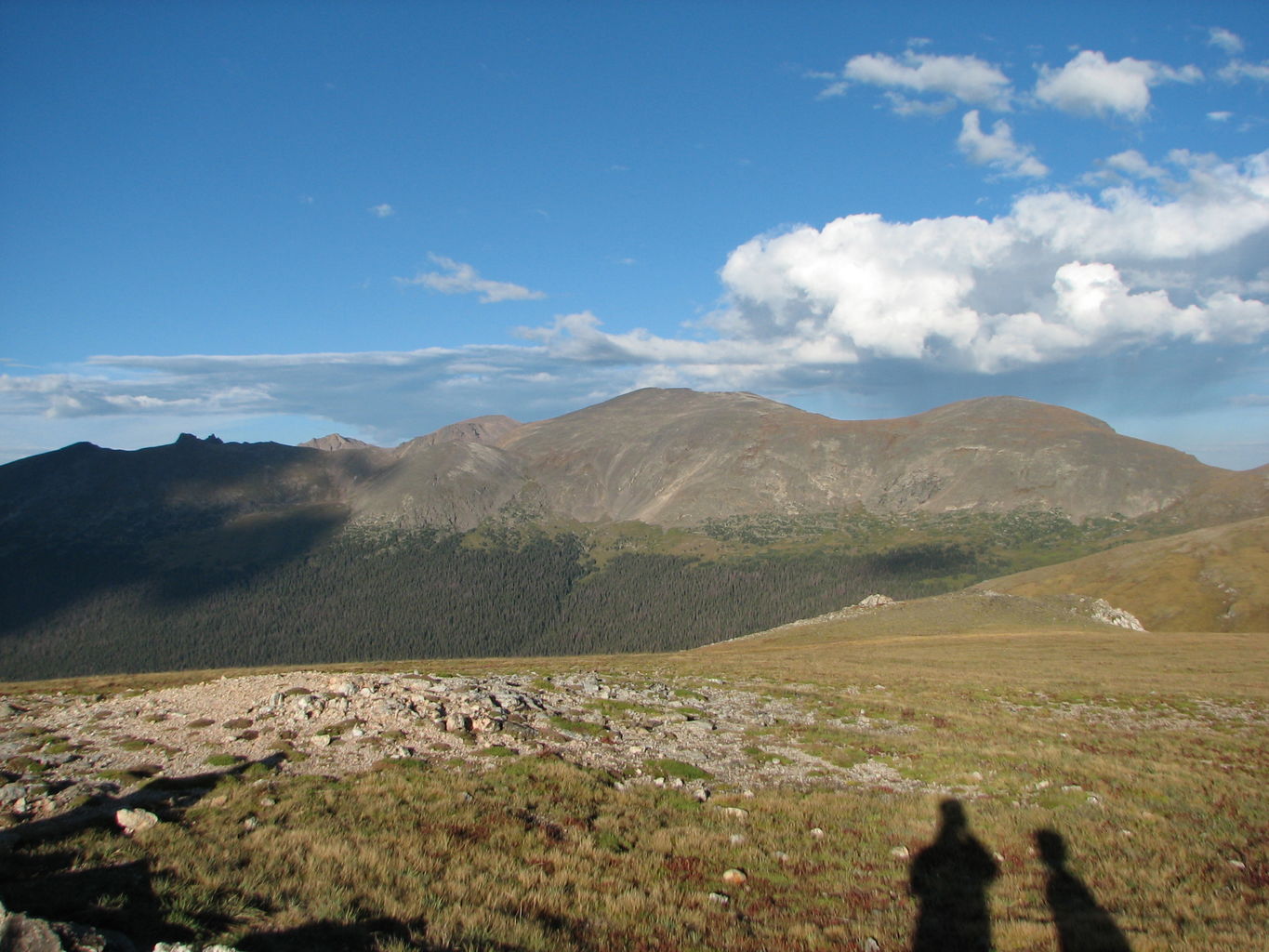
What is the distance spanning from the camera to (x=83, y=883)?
35.8ft

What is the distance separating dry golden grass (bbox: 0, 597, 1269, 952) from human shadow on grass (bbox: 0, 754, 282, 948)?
5 cm

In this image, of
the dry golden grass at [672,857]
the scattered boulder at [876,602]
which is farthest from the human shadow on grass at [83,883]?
the scattered boulder at [876,602]

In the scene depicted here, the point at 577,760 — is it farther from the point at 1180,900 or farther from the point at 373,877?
the point at 1180,900

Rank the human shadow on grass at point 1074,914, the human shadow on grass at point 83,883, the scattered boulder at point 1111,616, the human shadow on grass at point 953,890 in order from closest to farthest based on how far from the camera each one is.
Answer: the human shadow on grass at point 83,883 < the human shadow on grass at point 1074,914 < the human shadow on grass at point 953,890 < the scattered boulder at point 1111,616

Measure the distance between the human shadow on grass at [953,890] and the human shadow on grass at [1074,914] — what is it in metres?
1.02

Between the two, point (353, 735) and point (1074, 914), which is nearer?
point (1074, 914)

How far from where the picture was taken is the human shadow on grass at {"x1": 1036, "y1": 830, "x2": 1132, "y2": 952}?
10336mm

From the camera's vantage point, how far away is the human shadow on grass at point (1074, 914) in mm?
10336

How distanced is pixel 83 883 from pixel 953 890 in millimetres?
14630

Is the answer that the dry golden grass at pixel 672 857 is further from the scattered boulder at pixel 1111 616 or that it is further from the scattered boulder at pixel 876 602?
the scattered boulder at pixel 876 602

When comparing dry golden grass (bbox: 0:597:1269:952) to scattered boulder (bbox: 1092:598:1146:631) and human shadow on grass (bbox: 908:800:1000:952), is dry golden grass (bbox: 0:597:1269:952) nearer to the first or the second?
human shadow on grass (bbox: 908:800:1000:952)

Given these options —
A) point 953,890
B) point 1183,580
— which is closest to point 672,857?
point 953,890

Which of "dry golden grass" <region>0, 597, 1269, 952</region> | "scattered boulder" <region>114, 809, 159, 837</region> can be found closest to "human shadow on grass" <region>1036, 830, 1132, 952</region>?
"dry golden grass" <region>0, 597, 1269, 952</region>

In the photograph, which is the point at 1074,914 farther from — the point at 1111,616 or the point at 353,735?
the point at 1111,616
